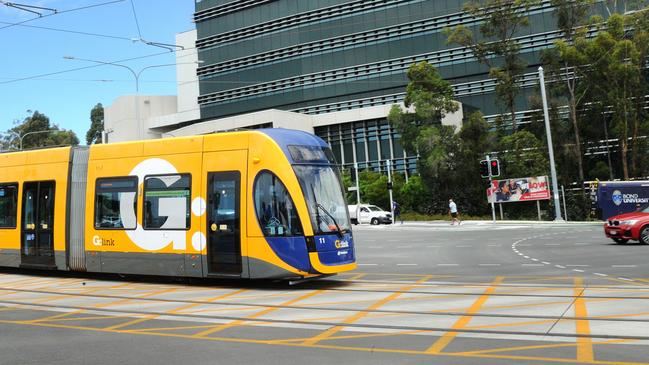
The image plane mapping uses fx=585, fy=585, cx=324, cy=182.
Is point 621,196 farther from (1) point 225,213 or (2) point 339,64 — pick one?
(2) point 339,64

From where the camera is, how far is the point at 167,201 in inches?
512

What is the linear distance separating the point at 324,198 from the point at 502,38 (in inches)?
1461

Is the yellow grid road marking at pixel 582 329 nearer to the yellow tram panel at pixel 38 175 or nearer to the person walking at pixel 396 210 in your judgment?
the yellow tram panel at pixel 38 175

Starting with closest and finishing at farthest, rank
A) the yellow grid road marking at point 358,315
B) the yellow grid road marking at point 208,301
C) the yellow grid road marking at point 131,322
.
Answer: the yellow grid road marking at point 358,315 < the yellow grid road marking at point 131,322 < the yellow grid road marking at point 208,301

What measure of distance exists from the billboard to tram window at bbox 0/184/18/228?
31210 mm

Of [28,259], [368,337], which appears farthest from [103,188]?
[368,337]

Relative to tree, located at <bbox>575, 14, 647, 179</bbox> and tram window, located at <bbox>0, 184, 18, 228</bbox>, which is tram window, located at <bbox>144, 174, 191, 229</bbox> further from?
tree, located at <bbox>575, 14, 647, 179</bbox>

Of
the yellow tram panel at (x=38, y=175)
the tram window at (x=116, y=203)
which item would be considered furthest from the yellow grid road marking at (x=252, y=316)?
the yellow tram panel at (x=38, y=175)

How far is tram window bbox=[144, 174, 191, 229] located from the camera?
1272cm

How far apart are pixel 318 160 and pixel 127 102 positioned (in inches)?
2639

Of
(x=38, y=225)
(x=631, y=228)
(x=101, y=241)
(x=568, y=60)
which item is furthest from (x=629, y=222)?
(x=568, y=60)

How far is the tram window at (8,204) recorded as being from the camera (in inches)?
618

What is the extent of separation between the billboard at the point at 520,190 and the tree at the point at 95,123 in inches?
2790

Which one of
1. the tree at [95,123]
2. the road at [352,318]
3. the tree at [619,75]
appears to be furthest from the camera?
the tree at [95,123]
